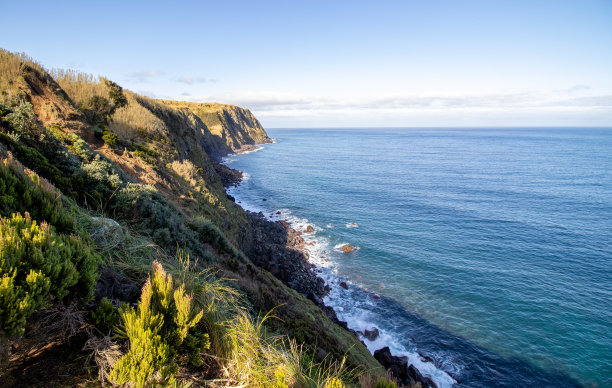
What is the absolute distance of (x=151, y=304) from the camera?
12.9 feet

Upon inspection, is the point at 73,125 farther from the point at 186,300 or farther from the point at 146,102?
the point at 186,300

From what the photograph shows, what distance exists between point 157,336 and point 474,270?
2886 centimetres

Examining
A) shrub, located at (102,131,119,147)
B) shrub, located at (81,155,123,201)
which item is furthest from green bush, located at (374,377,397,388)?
shrub, located at (102,131,119,147)

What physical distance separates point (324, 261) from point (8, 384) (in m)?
26.9

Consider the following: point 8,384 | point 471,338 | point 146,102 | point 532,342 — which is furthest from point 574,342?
point 146,102

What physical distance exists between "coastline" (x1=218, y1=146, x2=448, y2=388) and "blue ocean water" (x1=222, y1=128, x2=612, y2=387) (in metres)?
0.25

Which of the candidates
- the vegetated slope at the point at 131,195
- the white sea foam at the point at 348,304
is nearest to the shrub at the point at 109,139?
the vegetated slope at the point at 131,195

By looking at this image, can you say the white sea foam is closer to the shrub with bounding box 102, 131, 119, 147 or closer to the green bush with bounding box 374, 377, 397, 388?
the green bush with bounding box 374, 377, 397, 388

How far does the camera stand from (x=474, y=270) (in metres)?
26.2

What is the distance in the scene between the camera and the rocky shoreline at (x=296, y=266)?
16.1m

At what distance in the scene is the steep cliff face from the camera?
328ft

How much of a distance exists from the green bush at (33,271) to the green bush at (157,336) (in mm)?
690

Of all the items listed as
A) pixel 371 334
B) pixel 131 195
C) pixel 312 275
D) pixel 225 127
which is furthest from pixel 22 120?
pixel 225 127

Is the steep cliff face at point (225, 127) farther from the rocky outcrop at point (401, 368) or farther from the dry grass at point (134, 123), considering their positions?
the rocky outcrop at point (401, 368)
